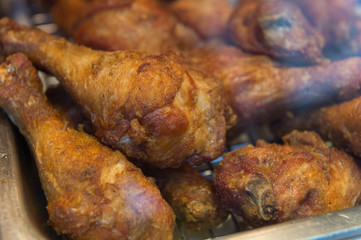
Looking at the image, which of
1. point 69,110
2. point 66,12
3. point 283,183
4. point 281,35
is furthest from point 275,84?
point 66,12

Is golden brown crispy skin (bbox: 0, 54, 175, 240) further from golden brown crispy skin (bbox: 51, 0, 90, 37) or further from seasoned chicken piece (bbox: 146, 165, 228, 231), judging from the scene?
golden brown crispy skin (bbox: 51, 0, 90, 37)

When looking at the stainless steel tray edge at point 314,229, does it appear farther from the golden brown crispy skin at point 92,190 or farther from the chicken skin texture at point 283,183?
the golden brown crispy skin at point 92,190

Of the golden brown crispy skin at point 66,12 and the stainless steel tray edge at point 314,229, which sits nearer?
the stainless steel tray edge at point 314,229

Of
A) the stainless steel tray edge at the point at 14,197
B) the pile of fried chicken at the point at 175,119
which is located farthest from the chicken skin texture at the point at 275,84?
the stainless steel tray edge at the point at 14,197

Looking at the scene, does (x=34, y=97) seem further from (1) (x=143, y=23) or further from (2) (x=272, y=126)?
(2) (x=272, y=126)

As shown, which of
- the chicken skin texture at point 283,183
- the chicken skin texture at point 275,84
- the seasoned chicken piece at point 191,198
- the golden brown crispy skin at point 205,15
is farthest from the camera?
the golden brown crispy skin at point 205,15
